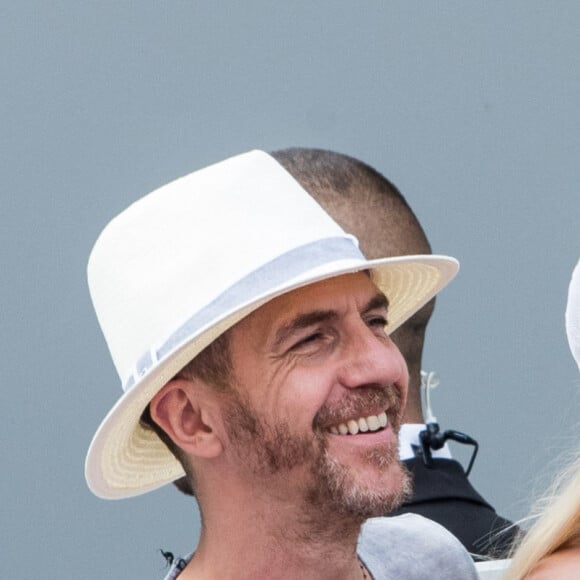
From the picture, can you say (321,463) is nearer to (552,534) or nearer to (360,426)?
(360,426)

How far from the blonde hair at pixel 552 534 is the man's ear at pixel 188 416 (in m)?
0.53

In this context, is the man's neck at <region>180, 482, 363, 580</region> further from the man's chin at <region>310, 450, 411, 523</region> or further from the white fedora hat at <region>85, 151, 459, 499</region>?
the white fedora hat at <region>85, 151, 459, 499</region>

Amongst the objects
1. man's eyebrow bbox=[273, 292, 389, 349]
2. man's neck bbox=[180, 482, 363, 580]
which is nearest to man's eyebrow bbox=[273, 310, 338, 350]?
man's eyebrow bbox=[273, 292, 389, 349]

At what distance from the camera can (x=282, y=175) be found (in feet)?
8.51

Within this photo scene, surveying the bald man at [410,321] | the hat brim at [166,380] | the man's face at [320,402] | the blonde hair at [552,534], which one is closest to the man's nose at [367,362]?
the man's face at [320,402]

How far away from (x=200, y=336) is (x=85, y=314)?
174cm

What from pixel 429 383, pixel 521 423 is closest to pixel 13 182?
pixel 429 383

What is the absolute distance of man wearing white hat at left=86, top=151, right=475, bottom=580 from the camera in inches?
93.5

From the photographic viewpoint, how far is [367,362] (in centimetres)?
238

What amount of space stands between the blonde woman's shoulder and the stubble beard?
0.92ft

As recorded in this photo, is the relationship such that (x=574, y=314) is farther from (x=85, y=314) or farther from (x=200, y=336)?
(x=85, y=314)

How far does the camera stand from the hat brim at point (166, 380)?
93.4 inches

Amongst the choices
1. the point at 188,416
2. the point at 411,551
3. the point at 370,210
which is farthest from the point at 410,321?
the point at 188,416

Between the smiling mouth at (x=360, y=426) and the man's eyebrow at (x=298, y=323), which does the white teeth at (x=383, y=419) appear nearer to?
the smiling mouth at (x=360, y=426)
